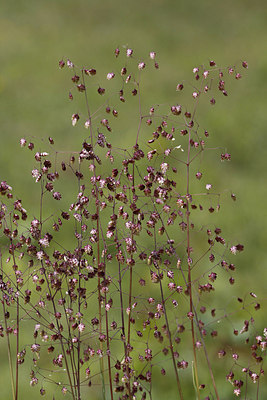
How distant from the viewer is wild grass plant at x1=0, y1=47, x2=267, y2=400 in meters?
2.65

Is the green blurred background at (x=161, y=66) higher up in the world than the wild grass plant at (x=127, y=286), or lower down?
higher up

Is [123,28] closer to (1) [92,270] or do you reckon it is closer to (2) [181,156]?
(2) [181,156]

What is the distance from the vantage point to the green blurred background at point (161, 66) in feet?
19.7

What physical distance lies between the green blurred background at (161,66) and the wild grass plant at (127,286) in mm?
230

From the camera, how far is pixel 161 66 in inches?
333

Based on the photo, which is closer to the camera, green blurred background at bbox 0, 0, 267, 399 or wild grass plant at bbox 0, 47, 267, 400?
wild grass plant at bbox 0, 47, 267, 400

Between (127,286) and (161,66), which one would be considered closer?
(127,286)

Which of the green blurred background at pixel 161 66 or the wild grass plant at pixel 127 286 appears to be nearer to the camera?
the wild grass plant at pixel 127 286

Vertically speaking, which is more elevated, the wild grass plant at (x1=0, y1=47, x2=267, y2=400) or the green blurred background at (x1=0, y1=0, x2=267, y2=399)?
the green blurred background at (x1=0, y1=0, x2=267, y2=399)

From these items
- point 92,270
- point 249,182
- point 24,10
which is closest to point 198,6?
point 24,10

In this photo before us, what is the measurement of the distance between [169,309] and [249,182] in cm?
202

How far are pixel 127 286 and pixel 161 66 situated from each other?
435 centimetres

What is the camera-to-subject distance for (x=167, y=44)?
912 cm

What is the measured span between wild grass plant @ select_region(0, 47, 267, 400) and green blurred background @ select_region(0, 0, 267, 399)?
0.75 ft
